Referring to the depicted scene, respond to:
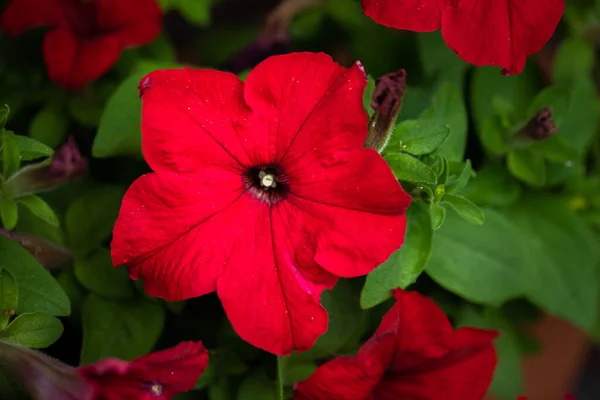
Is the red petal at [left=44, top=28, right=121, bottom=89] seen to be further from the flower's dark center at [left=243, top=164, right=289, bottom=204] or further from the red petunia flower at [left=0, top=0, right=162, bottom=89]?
the flower's dark center at [left=243, top=164, right=289, bottom=204]

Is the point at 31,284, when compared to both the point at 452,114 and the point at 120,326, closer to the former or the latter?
the point at 120,326

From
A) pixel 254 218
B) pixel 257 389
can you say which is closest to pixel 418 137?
pixel 254 218

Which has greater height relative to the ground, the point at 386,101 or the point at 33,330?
the point at 386,101

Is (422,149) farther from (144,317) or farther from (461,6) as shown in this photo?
(144,317)

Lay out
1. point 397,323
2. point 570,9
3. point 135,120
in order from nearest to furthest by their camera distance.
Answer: point 397,323 < point 135,120 < point 570,9

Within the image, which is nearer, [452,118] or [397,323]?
[397,323]

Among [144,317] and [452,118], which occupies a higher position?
[452,118]

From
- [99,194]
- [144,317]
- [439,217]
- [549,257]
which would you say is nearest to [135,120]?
[99,194]

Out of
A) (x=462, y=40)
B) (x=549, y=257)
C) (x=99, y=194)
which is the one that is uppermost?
(x=462, y=40)
